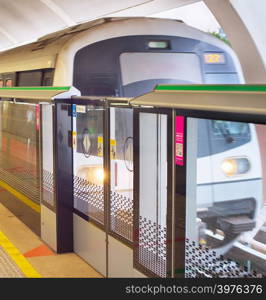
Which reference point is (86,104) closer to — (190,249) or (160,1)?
(190,249)

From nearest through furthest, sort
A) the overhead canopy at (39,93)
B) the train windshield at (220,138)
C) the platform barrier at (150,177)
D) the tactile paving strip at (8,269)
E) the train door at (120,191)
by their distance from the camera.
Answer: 1. the platform barrier at (150,177)
2. the train door at (120,191)
3. the tactile paving strip at (8,269)
4. the overhead canopy at (39,93)
5. the train windshield at (220,138)

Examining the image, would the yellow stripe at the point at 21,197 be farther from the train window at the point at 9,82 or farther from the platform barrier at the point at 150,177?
the train window at the point at 9,82

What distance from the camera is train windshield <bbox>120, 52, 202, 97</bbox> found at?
22.1ft

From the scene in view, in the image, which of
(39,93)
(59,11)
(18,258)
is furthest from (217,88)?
(59,11)

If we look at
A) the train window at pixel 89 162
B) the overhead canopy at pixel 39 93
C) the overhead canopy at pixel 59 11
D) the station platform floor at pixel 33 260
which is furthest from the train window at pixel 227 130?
the overhead canopy at pixel 59 11

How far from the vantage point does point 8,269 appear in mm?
5270

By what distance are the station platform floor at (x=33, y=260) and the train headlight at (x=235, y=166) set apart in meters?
1.81

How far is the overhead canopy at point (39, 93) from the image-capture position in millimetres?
5676

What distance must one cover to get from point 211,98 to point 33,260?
11.0 ft

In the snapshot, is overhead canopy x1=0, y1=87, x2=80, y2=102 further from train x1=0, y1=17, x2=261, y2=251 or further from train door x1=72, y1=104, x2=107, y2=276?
train x1=0, y1=17, x2=261, y2=251

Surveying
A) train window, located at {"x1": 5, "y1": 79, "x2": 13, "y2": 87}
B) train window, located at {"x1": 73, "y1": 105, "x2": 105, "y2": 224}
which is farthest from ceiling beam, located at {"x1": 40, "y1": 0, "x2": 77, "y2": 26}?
train window, located at {"x1": 73, "y1": 105, "x2": 105, "y2": 224}

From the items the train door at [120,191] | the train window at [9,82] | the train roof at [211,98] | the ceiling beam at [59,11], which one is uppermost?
the ceiling beam at [59,11]

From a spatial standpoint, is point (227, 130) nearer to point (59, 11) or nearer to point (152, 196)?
point (152, 196)

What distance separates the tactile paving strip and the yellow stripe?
1.04 m
